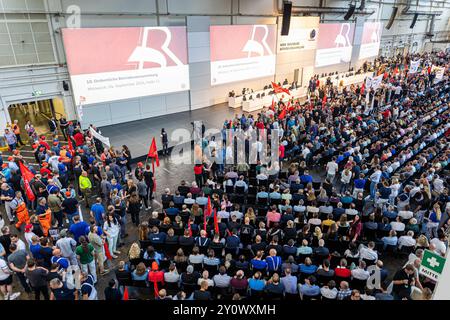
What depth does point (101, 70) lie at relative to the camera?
50.8 ft

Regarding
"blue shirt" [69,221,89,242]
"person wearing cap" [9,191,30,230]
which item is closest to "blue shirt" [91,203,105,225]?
"blue shirt" [69,221,89,242]

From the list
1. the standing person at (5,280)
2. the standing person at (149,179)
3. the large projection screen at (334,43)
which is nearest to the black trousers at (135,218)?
the standing person at (149,179)

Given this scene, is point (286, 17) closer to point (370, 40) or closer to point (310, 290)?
point (370, 40)

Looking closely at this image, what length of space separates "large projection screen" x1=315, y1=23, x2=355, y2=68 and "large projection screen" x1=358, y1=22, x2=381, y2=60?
3096mm

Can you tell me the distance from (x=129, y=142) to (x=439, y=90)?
22.2 m

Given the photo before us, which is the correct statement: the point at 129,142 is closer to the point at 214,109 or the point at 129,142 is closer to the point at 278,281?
the point at 214,109

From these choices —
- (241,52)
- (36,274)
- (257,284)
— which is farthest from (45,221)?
(241,52)

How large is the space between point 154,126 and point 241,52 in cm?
862

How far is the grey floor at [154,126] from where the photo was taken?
14.5m

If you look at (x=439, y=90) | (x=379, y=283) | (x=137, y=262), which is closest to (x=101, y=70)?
(x=137, y=262)

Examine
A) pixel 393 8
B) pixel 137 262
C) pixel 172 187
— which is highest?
pixel 393 8

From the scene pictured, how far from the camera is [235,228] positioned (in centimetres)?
754

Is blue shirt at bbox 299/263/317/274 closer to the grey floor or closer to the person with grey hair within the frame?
the person with grey hair

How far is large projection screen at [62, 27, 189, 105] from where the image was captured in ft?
48.4
